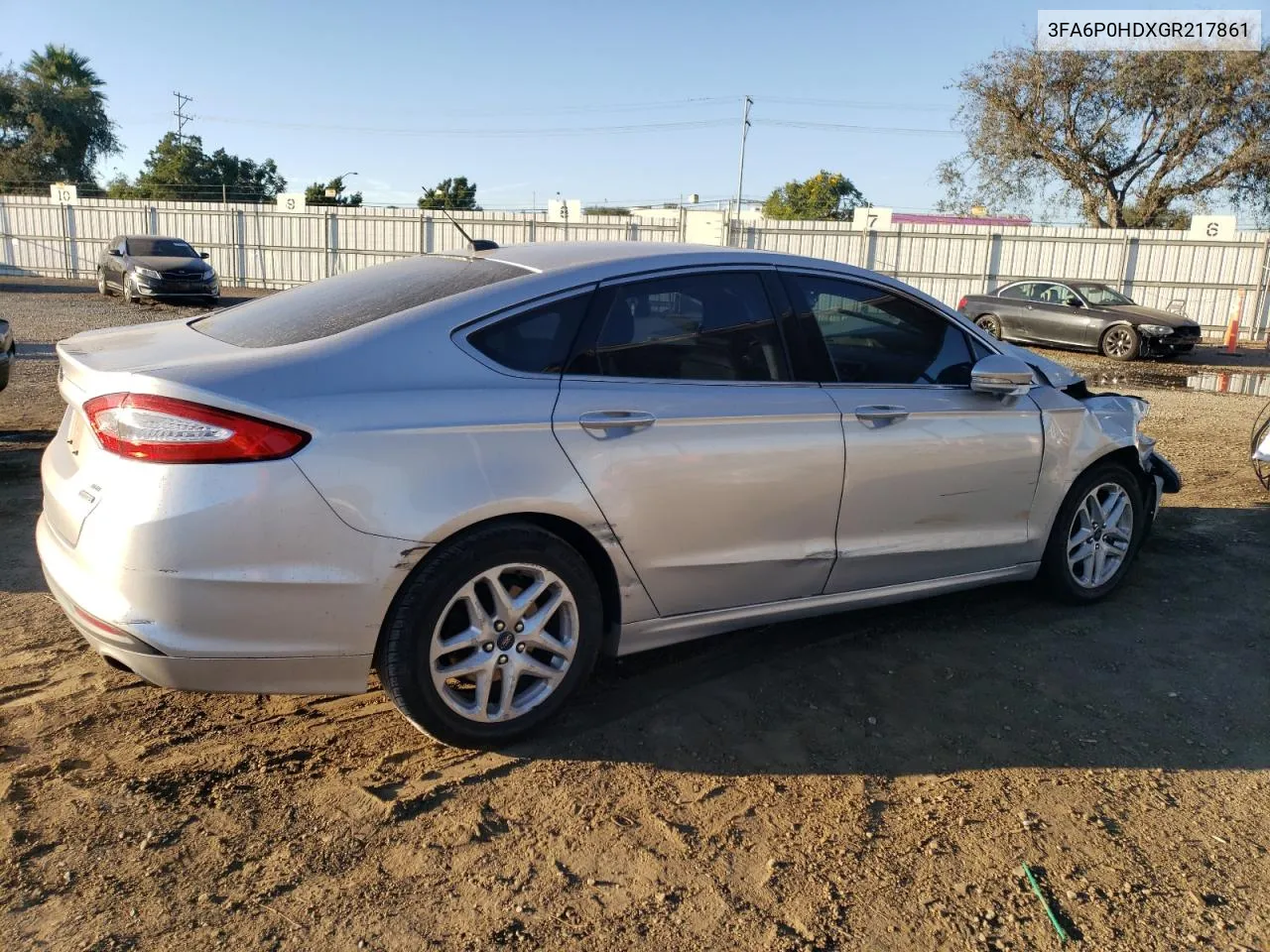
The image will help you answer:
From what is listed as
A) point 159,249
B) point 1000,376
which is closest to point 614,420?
point 1000,376

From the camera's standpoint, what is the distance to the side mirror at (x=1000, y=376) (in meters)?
4.03

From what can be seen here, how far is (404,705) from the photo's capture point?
9.80 feet

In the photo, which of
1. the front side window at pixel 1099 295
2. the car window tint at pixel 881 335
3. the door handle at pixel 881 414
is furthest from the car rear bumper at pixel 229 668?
the front side window at pixel 1099 295

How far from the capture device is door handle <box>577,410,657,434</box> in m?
3.17

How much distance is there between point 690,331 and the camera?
3.54 meters

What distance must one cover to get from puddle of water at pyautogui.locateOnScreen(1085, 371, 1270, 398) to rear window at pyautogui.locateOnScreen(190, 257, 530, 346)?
1131 centimetres

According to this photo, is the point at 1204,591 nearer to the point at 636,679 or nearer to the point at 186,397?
the point at 636,679

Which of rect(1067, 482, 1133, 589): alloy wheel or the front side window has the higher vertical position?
the front side window

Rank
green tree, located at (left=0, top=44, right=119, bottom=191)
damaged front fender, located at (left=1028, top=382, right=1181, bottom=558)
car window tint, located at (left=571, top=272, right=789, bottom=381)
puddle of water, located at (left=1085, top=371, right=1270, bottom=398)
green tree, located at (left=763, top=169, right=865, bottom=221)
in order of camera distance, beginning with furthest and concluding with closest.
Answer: green tree, located at (left=763, top=169, right=865, bottom=221)
green tree, located at (left=0, top=44, right=119, bottom=191)
puddle of water, located at (left=1085, top=371, right=1270, bottom=398)
damaged front fender, located at (left=1028, top=382, right=1181, bottom=558)
car window tint, located at (left=571, top=272, right=789, bottom=381)

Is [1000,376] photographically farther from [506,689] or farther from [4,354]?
[4,354]

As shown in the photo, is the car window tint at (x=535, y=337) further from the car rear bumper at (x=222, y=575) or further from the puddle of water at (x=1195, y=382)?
the puddle of water at (x=1195, y=382)

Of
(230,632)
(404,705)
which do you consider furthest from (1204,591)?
(230,632)

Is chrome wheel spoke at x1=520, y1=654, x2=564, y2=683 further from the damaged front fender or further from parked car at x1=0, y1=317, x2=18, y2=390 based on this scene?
parked car at x1=0, y1=317, x2=18, y2=390

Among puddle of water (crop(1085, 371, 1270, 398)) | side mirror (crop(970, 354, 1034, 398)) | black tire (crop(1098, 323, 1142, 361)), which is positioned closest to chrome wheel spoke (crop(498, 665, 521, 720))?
side mirror (crop(970, 354, 1034, 398))
